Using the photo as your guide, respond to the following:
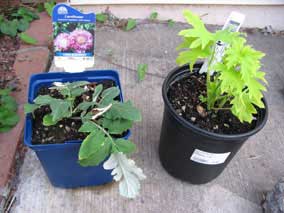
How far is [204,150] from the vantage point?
111 cm

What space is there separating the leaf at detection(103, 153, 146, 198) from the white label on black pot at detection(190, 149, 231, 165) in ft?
0.91

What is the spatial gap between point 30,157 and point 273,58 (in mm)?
1549

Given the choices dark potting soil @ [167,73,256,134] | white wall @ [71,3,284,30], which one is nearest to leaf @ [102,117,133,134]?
dark potting soil @ [167,73,256,134]

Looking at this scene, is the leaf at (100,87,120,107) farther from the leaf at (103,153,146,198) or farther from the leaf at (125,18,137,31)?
the leaf at (125,18,137,31)

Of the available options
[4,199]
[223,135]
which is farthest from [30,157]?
[223,135]

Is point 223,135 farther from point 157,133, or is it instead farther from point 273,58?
point 273,58

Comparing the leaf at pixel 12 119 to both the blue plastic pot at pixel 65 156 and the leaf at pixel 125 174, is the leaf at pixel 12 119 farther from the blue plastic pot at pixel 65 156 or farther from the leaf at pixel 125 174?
the leaf at pixel 125 174

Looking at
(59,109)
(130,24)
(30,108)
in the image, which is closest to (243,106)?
(59,109)

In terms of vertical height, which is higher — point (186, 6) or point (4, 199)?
point (186, 6)

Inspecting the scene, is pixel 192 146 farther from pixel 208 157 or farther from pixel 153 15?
pixel 153 15

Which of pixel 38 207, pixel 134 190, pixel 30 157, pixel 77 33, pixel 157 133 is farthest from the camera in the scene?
pixel 157 133

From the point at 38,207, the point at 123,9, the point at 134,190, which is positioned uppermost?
the point at 123,9

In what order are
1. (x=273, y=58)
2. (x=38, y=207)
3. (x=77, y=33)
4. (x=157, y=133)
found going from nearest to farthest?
(x=77, y=33) → (x=38, y=207) → (x=157, y=133) → (x=273, y=58)

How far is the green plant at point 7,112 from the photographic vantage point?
4.50 ft
